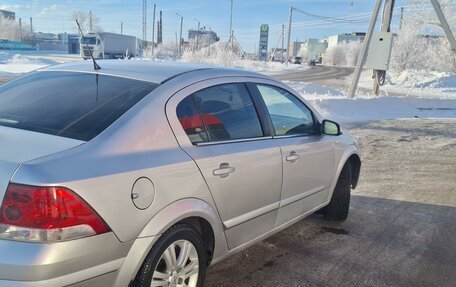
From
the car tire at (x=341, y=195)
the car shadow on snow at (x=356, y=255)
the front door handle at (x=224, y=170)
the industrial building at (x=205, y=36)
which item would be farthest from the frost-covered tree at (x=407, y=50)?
the front door handle at (x=224, y=170)

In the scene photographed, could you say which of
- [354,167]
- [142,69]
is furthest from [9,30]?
[142,69]

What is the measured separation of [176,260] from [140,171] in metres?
0.66

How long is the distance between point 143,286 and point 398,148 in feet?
27.6

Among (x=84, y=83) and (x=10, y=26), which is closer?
(x=84, y=83)

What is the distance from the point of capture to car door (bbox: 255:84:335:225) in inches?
150

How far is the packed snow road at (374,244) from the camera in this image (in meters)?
3.76

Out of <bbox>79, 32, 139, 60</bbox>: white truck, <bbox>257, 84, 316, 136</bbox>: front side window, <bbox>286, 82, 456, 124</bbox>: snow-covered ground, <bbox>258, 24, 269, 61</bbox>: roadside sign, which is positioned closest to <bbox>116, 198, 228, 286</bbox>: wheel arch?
<bbox>257, 84, 316, 136</bbox>: front side window

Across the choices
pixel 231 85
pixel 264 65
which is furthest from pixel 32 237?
pixel 264 65

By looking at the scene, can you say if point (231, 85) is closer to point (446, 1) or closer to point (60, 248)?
point (60, 248)

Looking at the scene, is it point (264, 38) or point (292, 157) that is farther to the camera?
point (264, 38)

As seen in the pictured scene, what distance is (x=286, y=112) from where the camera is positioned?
452cm

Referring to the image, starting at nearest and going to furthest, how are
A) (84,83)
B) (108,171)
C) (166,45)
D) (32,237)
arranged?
(32,237), (108,171), (84,83), (166,45)

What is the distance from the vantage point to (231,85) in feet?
11.6

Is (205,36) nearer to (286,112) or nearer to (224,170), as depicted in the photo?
(286,112)
